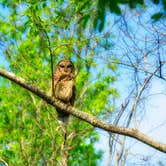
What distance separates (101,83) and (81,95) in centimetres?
186

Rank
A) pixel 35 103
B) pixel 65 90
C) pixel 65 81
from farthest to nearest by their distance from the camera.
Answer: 1. pixel 35 103
2. pixel 65 81
3. pixel 65 90

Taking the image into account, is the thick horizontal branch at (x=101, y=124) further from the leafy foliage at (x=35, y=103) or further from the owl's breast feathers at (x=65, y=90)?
the leafy foliage at (x=35, y=103)

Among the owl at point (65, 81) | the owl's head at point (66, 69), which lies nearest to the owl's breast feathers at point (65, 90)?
the owl at point (65, 81)

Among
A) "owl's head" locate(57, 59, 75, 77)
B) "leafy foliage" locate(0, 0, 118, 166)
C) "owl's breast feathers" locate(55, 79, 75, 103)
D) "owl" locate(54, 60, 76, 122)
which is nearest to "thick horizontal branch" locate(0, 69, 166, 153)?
"owl's breast feathers" locate(55, 79, 75, 103)

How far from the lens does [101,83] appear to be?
22.1 metres

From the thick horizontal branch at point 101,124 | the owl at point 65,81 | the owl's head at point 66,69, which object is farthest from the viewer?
the owl's head at point 66,69

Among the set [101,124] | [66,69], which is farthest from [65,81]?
[101,124]

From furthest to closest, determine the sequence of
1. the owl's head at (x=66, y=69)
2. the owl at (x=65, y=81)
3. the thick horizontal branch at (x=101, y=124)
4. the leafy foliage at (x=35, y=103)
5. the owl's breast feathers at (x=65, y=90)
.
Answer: the leafy foliage at (x=35, y=103), the owl's head at (x=66, y=69), the owl at (x=65, y=81), the owl's breast feathers at (x=65, y=90), the thick horizontal branch at (x=101, y=124)

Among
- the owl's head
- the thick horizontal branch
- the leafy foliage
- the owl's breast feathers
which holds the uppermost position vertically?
the leafy foliage

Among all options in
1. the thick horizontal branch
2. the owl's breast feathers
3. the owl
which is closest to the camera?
the thick horizontal branch

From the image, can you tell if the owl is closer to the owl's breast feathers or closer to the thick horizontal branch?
the owl's breast feathers

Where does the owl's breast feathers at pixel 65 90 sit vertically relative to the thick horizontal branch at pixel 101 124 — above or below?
above

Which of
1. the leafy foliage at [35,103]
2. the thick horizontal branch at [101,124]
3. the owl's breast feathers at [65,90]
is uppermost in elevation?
the leafy foliage at [35,103]

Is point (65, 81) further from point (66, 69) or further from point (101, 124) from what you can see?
point (101, 124)
